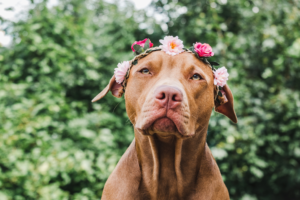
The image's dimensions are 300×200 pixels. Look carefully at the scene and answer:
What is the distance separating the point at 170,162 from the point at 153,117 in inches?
19.5

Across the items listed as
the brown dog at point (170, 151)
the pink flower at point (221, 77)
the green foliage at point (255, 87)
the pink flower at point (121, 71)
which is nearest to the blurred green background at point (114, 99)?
the green foliage at point (255, 87)

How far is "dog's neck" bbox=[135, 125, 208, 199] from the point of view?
1.95m

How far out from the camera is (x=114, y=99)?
443 centimetres

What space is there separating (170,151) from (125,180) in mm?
375

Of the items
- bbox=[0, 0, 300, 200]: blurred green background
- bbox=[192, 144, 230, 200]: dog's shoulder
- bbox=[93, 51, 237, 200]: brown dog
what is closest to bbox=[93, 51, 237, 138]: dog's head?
bbox=[93, 51, 237, 200]: brown dog

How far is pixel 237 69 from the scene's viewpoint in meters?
4.39

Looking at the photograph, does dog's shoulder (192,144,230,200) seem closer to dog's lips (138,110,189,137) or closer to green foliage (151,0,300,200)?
dog's lips (138,110,189,137)

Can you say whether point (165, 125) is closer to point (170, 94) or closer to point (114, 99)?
point (170, 94)

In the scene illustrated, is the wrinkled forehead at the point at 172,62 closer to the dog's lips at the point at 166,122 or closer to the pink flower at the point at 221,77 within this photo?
the pink flower at the point at 221,77

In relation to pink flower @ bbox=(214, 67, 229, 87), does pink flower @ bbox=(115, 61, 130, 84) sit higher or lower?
higher

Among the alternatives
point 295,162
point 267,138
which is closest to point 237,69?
point 267,138

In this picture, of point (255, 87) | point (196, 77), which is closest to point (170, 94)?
point (196, 77)

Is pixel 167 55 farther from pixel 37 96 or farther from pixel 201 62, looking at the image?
pixel 37 96

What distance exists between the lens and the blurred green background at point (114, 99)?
3671 millimetres
